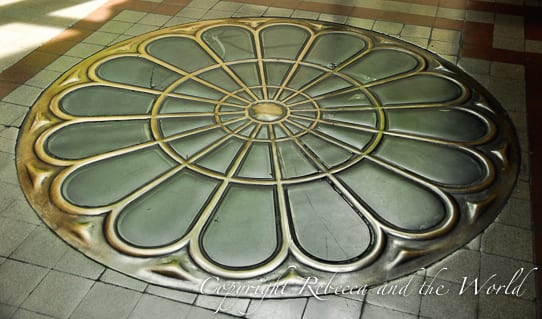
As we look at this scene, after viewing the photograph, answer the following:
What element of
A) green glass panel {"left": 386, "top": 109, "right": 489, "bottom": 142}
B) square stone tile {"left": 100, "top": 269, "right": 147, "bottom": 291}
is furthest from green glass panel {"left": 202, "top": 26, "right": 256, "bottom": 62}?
square stone tile {"left": 100, "top": 269, "right": 147, "bottom": 291}

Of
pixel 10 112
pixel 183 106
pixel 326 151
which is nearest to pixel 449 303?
pixel 326 151

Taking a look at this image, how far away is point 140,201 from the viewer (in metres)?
2.88

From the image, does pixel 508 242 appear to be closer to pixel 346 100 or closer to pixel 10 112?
pixel 346 100

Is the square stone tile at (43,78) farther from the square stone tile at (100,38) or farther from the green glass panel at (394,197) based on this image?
the green glass panel at (394,197)

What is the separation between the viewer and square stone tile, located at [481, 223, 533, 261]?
2611 mm

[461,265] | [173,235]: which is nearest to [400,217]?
[461,265]

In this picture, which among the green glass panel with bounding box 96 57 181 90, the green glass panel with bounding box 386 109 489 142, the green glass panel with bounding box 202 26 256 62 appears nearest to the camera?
the green glass panel with bounding box 386 109 489 142

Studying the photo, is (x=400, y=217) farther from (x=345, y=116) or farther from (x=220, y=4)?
(x=220, y=4)

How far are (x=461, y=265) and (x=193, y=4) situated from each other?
11.3ft

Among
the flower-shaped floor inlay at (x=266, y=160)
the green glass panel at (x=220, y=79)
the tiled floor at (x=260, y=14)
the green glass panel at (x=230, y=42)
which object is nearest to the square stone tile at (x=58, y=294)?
the tiled floor at (x=260, y=14)

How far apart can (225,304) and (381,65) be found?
2295mm

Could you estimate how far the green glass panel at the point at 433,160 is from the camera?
3.02 meters

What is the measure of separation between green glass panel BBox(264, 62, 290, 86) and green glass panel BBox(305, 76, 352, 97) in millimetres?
240

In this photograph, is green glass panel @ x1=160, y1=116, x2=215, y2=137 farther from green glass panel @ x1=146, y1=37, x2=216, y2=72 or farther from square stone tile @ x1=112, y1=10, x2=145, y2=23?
square stone tile @ x1=112, y1=10, x2=145, y2=23
